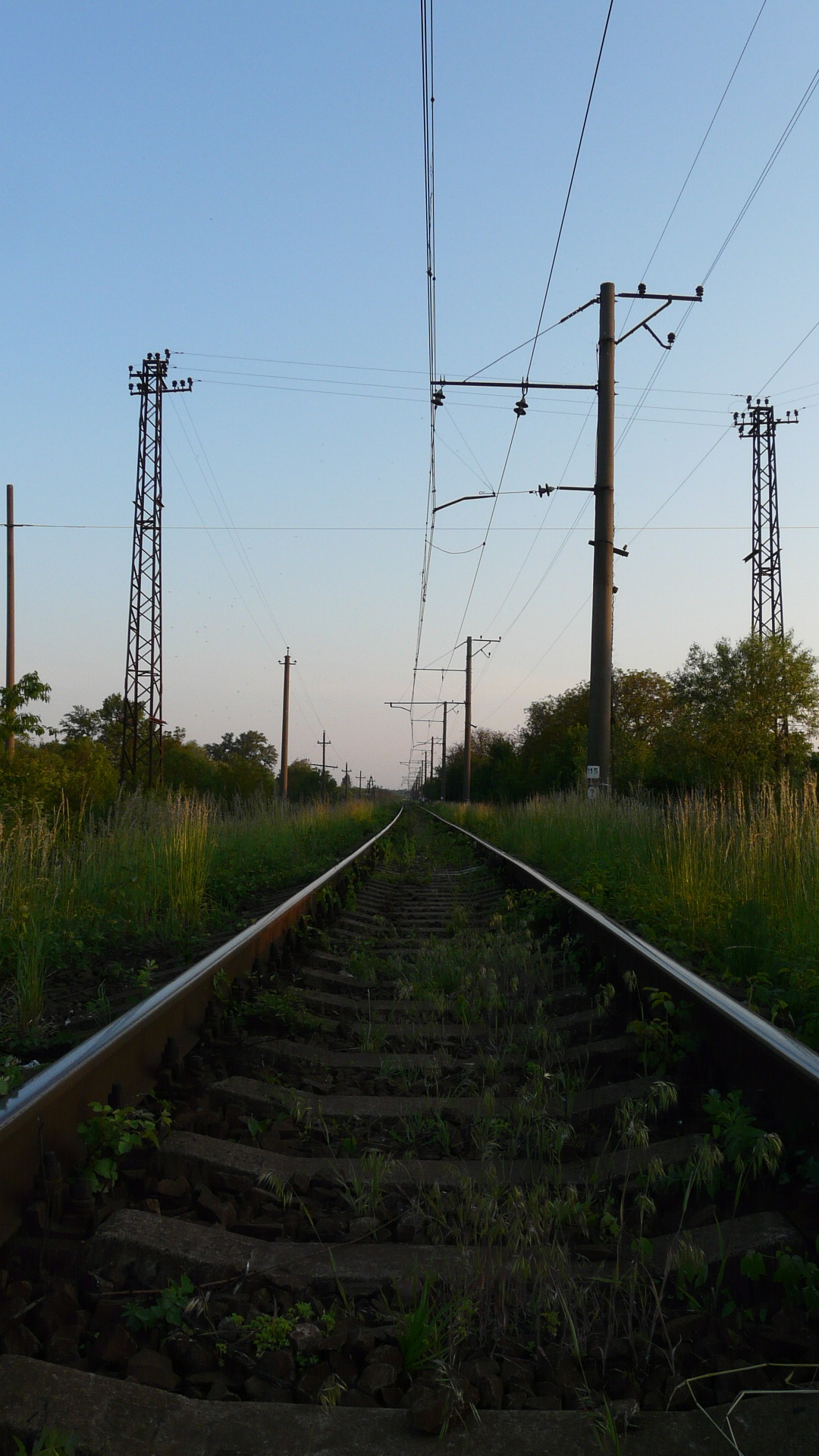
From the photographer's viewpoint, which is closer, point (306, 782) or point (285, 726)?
point (285, 726)

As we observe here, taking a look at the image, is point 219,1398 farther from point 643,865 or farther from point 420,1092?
point 643,865

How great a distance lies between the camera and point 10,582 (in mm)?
28781

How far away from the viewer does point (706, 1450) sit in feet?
5.84

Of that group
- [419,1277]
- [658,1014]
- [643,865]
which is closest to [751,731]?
[643,865]

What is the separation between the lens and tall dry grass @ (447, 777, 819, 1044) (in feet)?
16.2

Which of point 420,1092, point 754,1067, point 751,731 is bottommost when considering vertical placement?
point 420,1092

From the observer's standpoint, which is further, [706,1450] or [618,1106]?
[618,1106]

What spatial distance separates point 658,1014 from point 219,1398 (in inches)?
109

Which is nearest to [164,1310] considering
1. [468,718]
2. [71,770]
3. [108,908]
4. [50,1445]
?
[50,1445]

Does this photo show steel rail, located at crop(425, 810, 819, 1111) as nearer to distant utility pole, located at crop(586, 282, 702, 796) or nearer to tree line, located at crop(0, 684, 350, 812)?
tree line, located at crop(0, 684, 350, 812)

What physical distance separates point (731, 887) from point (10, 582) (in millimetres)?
25898

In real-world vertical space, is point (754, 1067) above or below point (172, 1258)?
above

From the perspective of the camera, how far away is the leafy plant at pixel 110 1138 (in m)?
2.73

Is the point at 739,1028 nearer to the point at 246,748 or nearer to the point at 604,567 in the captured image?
the point at 604,567
